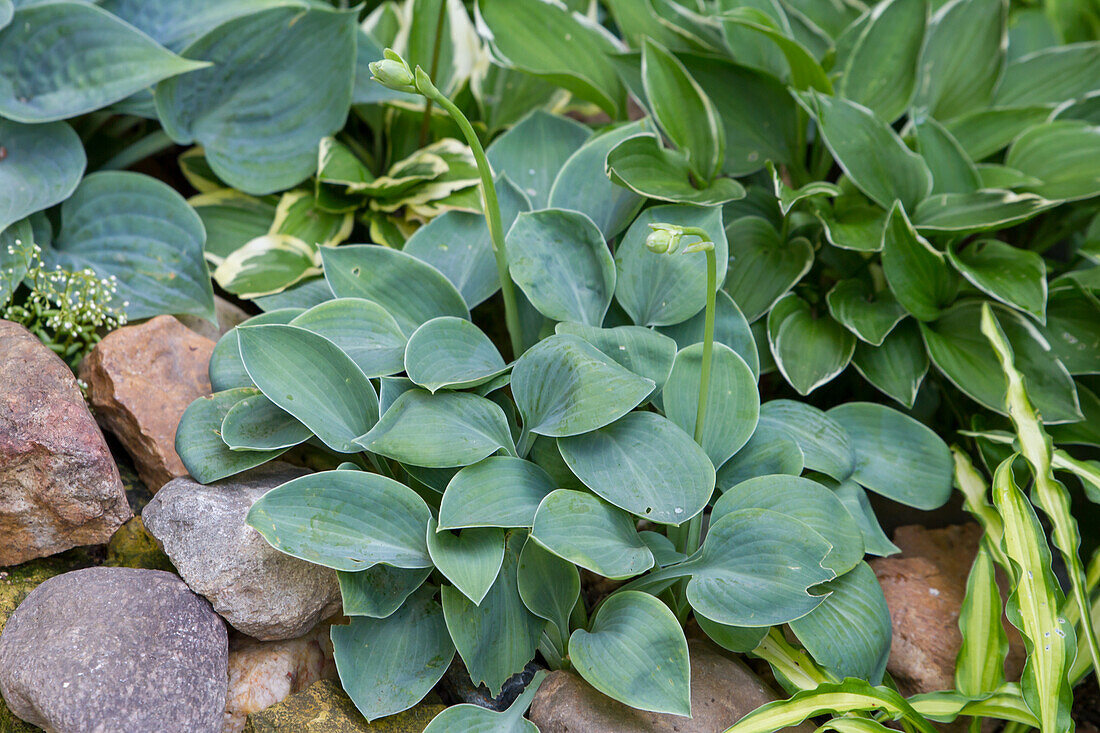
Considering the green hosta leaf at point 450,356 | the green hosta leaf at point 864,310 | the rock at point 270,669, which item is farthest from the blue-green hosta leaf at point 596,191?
the rock at point 270,669

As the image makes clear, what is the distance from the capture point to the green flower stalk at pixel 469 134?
971mm

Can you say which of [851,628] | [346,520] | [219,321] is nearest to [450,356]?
[346,520]

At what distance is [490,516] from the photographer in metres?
1.11

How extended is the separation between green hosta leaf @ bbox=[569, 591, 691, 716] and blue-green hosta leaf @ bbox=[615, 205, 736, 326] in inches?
19.4

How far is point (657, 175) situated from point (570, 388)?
567 millimetres

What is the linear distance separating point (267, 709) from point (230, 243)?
3.44 feet

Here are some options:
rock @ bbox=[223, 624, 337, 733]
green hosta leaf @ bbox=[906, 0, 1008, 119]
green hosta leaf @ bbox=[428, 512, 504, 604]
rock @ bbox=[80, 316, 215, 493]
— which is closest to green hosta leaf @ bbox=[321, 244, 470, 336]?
rock @ bbox=[80, 316, 215, 493]

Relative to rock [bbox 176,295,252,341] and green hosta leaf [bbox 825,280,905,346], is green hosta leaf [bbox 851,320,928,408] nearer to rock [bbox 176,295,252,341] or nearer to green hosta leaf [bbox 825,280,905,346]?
green hosta leaf [bbox 825,280,905,346]

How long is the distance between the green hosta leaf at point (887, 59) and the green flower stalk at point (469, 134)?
96cm

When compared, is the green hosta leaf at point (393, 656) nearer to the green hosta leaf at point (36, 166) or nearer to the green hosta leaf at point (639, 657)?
the green hosta leaf at point (639, 657)

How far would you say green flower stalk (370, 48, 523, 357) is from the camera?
97 centimetres

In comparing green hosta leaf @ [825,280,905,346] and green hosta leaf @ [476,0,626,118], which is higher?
green hosta leaf @ [476,0,626,118]

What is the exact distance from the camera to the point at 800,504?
1.23 m

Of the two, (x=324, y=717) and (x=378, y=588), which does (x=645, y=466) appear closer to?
(x=378, y=588)
